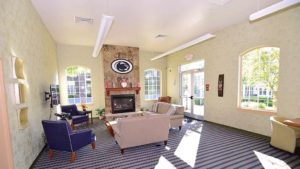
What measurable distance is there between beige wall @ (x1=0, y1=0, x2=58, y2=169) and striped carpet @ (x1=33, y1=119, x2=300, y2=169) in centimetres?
57

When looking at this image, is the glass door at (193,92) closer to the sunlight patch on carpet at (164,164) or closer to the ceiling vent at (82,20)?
the sunlight patch on carpet at (164,164)

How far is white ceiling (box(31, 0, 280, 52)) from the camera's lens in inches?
131

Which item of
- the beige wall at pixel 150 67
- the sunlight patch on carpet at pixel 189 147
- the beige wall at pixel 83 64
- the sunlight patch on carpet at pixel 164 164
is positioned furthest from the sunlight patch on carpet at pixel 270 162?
the beige wall at pixel 83 64

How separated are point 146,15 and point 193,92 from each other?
4.11 metres

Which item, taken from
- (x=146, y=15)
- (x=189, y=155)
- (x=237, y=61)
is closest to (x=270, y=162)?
(x=189, y=155)

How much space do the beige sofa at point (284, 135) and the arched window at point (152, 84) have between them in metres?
5.76

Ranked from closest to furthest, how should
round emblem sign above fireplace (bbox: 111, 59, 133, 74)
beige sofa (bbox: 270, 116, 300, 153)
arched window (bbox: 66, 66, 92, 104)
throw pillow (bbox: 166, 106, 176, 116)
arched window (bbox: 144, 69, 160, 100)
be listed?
1. beige sofa (bbox: 270, 116, 300, 153)
2. throw pillow (bbox: 166, 106, 176, 116)
3. arched window (bbox: 66, 66, 92, 104)
4. round emblem sign above fireplace (bbox: 111, 59, 133, 74)
5. arched window (bbox: 144, 69, 160, 100)

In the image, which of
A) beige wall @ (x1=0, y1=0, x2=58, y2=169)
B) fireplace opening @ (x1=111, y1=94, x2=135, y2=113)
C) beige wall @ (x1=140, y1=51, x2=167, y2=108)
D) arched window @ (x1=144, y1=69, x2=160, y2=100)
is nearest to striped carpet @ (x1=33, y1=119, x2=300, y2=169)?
beige wall @ (x1=0, y1=0, x2=58, y2=169)

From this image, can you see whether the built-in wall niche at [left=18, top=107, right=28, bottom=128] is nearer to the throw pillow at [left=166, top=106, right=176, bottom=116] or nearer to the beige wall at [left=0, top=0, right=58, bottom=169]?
the beige wall at [left=0, top=0, right=58, bottom=169]

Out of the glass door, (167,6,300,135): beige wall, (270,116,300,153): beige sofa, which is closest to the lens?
(270,116,300,153): beige sofa

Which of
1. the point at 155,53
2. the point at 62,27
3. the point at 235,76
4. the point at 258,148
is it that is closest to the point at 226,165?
the point at 258,148

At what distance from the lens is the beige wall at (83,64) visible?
6.50 meters

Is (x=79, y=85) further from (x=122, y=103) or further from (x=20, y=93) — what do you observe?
(x=20, y=93)

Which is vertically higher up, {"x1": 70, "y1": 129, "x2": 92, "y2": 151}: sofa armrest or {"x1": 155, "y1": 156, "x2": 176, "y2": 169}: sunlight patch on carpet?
{"x1": 70, "y1": 129, "x2": 92, "y2": 151}: sofa armrest
